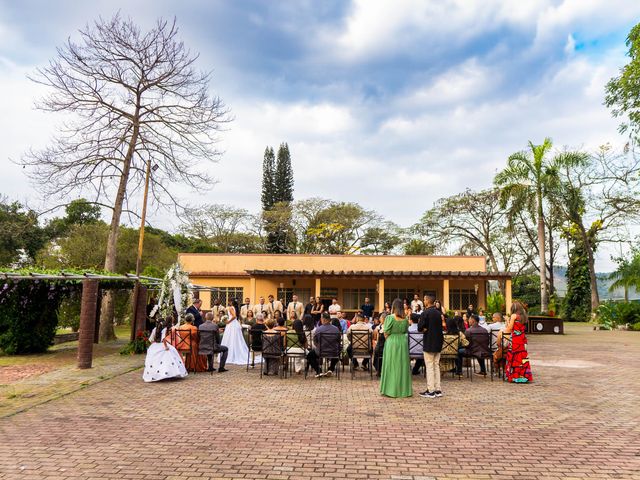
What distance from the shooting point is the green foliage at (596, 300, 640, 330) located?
2484cm

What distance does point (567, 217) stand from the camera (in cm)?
3331

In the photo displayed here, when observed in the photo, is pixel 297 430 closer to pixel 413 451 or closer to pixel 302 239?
pixel 413 451

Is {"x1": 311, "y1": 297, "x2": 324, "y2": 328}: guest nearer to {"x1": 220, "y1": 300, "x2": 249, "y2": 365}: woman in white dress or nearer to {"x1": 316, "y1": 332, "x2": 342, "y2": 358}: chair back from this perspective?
{"x1": 220, "y1": 300, "x2": 249, "y2": 365}: woman in white dress

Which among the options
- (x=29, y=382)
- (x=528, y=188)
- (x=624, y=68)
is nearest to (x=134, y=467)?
(x=29, y=382)

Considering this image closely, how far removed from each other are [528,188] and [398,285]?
926 cm

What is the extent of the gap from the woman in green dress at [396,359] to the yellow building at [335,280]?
15.4 meters

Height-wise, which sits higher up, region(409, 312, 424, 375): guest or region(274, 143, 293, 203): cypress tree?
region(274, 143, 293, 203): cypress tree

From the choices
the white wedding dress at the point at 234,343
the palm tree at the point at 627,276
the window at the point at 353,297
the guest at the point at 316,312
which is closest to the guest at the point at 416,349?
the guest at the point at 316,312

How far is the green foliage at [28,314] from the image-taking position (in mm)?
12484

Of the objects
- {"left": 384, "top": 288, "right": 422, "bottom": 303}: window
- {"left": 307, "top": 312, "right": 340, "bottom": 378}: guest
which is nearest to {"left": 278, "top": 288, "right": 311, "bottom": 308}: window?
{"left": 384, "top": 288, "right": 422, "bottom": 303}: window

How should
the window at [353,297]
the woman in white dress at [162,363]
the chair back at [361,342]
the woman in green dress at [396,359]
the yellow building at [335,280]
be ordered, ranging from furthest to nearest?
the window at [353,297] < the yellow building at [335,280] < the chair back at [361,342] < the woman in white dress at [162,363] < the woman in green dress at [396,359]

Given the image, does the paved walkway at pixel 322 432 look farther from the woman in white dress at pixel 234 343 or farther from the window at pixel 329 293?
the window at pixel 329 293

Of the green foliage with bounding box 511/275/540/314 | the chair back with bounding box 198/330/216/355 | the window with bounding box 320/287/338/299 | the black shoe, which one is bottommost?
the black shoe

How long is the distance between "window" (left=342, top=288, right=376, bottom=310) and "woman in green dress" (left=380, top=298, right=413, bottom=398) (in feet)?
58.5
